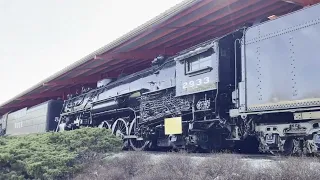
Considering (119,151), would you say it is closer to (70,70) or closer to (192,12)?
(192,12)

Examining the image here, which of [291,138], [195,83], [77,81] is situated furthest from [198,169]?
[77,81]

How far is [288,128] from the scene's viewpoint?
6391 millimetres

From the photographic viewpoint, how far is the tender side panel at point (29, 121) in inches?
809

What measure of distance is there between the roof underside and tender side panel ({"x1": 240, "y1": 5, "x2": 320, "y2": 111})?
1418mm

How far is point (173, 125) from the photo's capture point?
9.31 metres

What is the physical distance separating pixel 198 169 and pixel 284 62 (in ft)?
9.26

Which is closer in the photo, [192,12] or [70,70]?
[192,12]

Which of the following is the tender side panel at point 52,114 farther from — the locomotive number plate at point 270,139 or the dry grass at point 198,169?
the locomotive number plate at point 270,139

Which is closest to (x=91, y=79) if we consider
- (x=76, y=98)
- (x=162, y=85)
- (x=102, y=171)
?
(x=76, y=98)

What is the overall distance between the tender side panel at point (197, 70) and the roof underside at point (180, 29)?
1.19 metres

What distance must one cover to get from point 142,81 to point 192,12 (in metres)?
3.18

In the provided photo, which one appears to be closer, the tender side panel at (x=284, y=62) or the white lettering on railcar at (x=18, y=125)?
the tender side panel at (x=284, y=62)

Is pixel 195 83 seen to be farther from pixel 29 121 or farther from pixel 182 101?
pixel 29 121

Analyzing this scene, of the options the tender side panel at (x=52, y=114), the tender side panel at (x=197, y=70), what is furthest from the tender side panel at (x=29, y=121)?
the tender side panel at (x=197, y=70)
